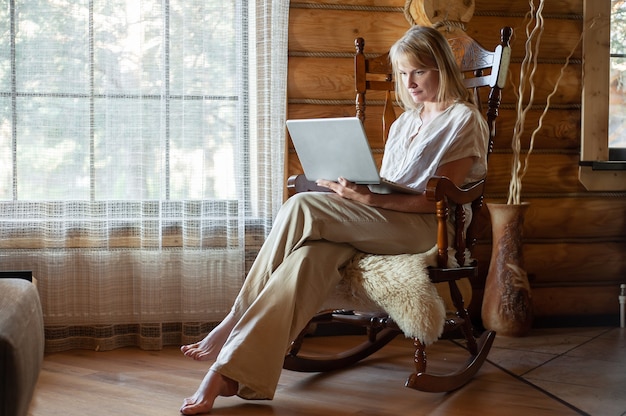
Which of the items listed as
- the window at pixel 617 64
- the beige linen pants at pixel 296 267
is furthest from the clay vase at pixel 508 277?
the beige linen pants at pixel 296 267

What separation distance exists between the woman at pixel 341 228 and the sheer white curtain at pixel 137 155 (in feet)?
2.13

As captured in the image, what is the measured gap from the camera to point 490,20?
3354 millimetres

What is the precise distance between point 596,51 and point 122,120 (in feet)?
6.79

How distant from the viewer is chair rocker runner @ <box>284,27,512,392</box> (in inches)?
90.4

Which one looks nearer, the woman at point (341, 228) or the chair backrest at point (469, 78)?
the woman at point (341, 228)

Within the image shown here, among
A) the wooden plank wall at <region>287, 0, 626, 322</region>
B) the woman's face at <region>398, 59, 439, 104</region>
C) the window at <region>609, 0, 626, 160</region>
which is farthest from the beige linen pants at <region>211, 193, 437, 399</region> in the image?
the window at <region>609, 0, 626, 160</region>

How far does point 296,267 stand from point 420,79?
82 centimetres

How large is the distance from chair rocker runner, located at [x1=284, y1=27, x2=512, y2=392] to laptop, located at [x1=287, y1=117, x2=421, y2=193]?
0.16 m

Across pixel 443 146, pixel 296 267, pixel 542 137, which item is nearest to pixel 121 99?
pixel 296 267

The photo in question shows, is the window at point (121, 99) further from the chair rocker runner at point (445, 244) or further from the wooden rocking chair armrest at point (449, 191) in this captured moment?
the wooden rocking chair armrest at point (449, 191)

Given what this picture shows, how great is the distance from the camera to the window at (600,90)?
3.42 meters

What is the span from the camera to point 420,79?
8.59 feet

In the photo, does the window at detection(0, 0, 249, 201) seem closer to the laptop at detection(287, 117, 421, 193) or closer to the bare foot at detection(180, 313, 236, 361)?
the laptop at detection(287, 117, 421, 193)

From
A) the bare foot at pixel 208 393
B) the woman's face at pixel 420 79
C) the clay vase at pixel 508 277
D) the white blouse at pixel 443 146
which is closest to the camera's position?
the bare foot at pixel 208 393
